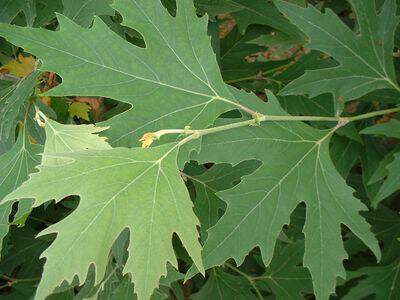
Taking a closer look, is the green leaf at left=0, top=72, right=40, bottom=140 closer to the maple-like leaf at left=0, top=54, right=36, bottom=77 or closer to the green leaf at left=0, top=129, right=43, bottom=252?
the green leaf at left=0, top=129, right=43, bottom=252

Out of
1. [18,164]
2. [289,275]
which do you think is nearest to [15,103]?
[18,164]

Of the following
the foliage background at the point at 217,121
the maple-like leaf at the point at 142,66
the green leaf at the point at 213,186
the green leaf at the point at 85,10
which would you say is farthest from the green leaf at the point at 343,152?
the green leaf at the point at 85,10

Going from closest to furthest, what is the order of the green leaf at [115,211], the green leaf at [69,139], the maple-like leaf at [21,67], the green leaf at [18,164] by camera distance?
the green leaf at [115,211] → the green leaf at [69,139] → the green leaf at [18,164] → the maple-like leaf at [21,67]

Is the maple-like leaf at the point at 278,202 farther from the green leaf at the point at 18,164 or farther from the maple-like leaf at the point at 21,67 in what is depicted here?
the maple-like leaf at the point at 21,67

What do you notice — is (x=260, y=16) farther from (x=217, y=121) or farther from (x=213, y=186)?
(x=217, y=121)

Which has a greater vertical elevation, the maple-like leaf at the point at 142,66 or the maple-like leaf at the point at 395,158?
the maple-like leaf at the point at 142,66

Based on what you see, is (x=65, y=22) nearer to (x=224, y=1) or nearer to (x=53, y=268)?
(x=53, y=268)
